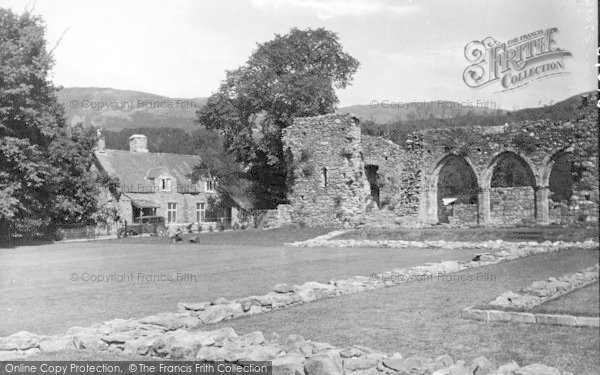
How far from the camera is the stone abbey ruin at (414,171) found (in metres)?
29.8

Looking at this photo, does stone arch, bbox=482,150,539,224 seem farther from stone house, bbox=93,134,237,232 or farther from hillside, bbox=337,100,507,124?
stone house, bbox=93,134,237,232

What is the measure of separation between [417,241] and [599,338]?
53.4ft

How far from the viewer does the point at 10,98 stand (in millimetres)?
28422

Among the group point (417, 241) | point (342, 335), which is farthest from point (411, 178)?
point (342, 335)

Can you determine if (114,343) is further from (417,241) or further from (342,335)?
(417,241)

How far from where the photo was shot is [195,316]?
356 inches

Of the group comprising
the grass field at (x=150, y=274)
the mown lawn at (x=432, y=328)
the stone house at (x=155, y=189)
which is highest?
the stone house at (x=155, y=189)

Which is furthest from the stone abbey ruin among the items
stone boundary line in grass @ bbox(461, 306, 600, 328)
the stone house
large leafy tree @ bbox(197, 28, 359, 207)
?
stone boundary line in grass @ bbox(461, 306, 600, 328)

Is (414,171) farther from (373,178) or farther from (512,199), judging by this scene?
(512,199)

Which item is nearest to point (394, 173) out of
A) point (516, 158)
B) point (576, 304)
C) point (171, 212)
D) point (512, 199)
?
point (516, 158)

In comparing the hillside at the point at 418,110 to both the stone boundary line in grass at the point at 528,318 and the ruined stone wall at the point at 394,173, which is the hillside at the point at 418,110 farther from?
the stone boundary line in grass at the point at 528,318

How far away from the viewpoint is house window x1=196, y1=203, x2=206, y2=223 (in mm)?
50812

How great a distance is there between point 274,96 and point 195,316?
28.4 metres

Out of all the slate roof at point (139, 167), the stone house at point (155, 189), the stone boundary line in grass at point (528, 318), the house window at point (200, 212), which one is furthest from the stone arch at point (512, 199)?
the house window at point (200, 212)
